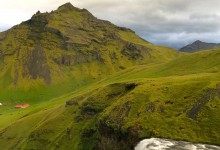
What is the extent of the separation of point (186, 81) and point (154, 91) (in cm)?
898

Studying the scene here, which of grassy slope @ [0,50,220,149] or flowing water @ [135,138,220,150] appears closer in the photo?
flowing water @ [135,138,220,150]

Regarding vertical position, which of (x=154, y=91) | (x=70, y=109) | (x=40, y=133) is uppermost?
(x=154, y=91)

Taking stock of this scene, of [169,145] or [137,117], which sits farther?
[137,117]

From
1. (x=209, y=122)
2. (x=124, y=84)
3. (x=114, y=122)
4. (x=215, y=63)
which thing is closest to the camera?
(x=209, y=122)

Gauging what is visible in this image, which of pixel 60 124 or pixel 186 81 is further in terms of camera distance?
pixel 60 124

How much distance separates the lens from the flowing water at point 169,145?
51.4 meters

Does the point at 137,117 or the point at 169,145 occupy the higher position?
the point at 137,117

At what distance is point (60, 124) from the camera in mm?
106875

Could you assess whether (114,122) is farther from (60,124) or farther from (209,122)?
(60,124)

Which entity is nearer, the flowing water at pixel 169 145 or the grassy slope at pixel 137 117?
the flowing water at pixel 169 145

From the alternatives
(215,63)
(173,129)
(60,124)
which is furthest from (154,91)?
(215,63)

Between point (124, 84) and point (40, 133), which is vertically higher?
point (124, 84)

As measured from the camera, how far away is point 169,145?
5297 cm

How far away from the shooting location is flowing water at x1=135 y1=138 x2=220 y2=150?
51375 mm
